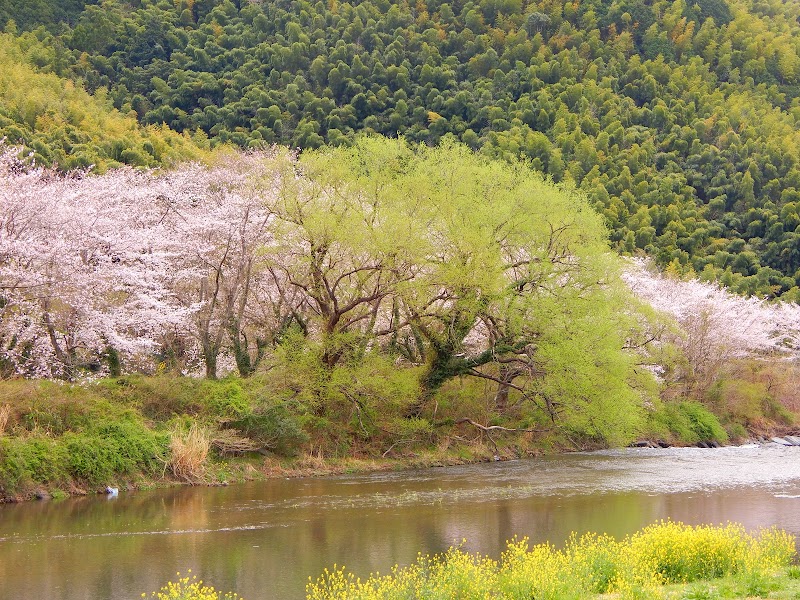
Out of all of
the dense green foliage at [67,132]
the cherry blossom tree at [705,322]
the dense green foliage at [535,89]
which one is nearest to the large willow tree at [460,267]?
the cherry blossom tree at [705,322]

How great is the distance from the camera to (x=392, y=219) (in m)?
30.7

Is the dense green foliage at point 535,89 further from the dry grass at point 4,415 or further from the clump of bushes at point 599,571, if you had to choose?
the clump of bushes at point 599,571

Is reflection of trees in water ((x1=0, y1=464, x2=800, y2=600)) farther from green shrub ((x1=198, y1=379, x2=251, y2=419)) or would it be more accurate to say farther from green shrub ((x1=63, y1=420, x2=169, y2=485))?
green shrub ((x1=198, y1=379, x2=251, y2=419))

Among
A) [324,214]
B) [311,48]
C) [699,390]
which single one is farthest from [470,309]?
[311,48]

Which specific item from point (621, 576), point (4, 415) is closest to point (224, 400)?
point (4, 415)

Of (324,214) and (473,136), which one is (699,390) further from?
(473,136)

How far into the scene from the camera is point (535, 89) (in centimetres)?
9619

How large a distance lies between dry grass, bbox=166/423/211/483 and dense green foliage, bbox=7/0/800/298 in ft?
157

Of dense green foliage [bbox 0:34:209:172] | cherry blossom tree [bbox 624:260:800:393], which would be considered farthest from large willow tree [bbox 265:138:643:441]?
dense green foliage [bbox 0:34:209:172]

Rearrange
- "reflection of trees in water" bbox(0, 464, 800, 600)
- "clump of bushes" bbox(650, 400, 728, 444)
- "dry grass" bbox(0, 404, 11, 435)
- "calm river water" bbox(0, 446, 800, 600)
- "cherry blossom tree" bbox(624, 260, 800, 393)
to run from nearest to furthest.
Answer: "reflection of trees in water" bbox(0, 464, 800, 600)
"calm river water" bbox(0, 446, 800, 600)
"dry grass" bbox(0, 404, 11, 435)
"clump of bushes" bbox(650, 400, 728, 444)
"cherry blossom tree" bbox(624, 260, 800, 393)

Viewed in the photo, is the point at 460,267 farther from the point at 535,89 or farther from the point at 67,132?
the point at 535,89

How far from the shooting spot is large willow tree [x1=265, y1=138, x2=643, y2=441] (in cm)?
3084

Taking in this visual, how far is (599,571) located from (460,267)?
19.0m

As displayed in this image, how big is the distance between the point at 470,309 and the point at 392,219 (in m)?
4.15
